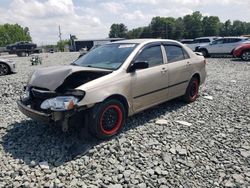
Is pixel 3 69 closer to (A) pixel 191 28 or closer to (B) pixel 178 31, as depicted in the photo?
(B) pixel 178 31

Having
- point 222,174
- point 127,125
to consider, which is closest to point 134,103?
point 127,125

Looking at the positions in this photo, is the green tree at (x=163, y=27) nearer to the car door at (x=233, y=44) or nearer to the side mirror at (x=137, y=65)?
the car door at (x=233, y=44)

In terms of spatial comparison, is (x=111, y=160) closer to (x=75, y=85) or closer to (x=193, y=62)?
(x=75, y=85)

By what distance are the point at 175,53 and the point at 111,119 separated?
2.48 metres

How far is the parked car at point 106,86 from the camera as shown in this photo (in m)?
3.76

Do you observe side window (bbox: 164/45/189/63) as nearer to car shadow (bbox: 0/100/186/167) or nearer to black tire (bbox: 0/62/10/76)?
car shadow (bbox: 0/100/186/167)

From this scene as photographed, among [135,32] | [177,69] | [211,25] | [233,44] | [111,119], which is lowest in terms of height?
[111,119]

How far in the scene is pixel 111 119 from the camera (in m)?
4.20

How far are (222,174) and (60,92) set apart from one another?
8.57ft

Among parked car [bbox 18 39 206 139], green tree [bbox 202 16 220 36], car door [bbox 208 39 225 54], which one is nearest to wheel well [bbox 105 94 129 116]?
parked car [bbox 18 39 206 139]

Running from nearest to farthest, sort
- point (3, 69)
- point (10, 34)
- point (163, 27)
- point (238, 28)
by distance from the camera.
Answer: point (3, 69) → point (238, 28) → point (163, 27) → point (10, 34)

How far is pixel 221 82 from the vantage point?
8.89 m

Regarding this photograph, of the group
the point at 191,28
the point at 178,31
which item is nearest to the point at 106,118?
the point at 178,31

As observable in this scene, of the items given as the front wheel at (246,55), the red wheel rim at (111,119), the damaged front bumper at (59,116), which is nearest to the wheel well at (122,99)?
the red wheel rim at (111,119)
